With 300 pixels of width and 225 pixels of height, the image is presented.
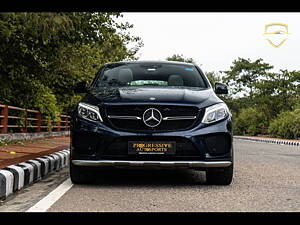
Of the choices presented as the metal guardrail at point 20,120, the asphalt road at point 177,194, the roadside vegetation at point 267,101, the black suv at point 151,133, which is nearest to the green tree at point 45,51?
the metal guardrail at point 20,120

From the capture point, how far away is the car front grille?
5.83 meters

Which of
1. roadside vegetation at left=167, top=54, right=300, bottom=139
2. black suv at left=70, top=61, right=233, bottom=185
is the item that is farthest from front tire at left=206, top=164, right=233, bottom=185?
roadside vegetation at left=167, top=54, right=300, bottom=139

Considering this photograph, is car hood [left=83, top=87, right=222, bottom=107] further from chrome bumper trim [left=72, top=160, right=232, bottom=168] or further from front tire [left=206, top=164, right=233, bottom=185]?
front tire [left=206, top=164, right=233, bottom=185]

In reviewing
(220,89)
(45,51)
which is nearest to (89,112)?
(220,89)

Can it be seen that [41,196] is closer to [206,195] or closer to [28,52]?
[206,195]

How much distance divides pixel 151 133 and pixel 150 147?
157 millimetres

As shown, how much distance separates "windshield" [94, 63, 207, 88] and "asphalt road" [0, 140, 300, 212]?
50.8 inches

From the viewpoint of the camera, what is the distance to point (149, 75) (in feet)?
23.9

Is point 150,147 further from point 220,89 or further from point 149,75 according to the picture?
point 220,89

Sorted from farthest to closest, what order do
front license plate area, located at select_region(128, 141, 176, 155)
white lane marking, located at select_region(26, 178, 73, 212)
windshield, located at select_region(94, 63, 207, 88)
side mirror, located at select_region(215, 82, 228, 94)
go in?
side mirror, located at select_region(215, 82, 228, 94), windshield, located at select_region(94, 63, 207, 88), front license plate area, located at select_region(128, 141, 176, 155), white lane marking, located at select_region(26, 178, 73, 212)

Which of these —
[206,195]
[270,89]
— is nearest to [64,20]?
[206,195]
